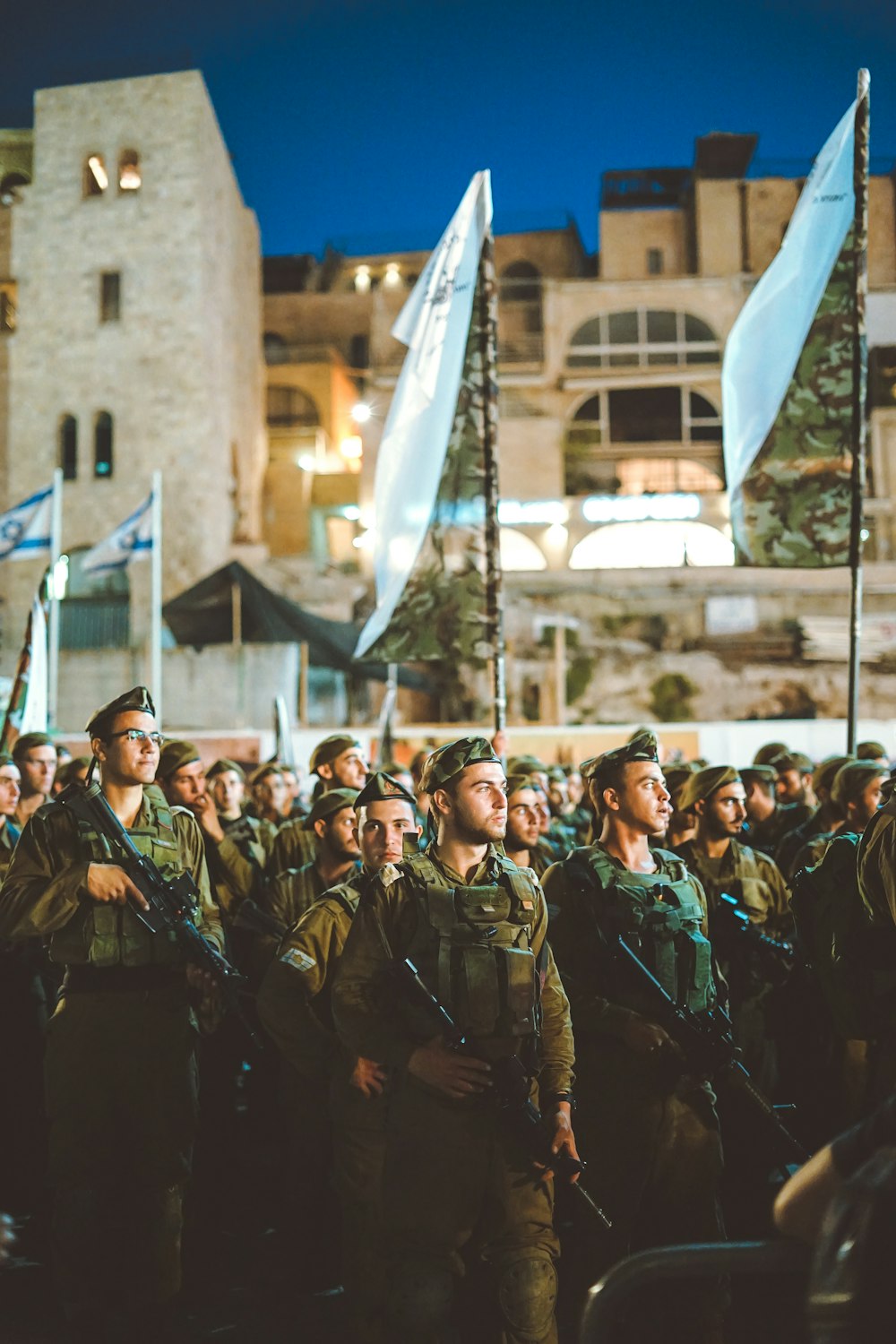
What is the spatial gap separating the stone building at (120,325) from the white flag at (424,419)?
27756 millimetres

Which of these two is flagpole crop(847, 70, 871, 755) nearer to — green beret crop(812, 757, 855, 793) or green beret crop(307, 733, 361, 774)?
green beret crop(812, 757, 855, 793)

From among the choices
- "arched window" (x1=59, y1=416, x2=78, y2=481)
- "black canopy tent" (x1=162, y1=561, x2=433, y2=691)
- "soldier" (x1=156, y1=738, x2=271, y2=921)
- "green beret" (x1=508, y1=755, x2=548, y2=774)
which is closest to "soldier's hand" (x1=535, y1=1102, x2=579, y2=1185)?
"soldier" (x1=156, y1=738, x2=271, y2=921)

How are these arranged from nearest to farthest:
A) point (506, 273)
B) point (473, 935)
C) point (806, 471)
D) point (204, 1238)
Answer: point (473, 935) → point (204, 1238) → point (806, 471) → point (506, 273)

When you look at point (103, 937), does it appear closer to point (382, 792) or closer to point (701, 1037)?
point (382, 792)

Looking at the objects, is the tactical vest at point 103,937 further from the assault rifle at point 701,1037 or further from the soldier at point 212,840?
the soldier at point 212,840

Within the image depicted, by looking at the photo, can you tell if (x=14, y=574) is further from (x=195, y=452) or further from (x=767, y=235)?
(x=767, y=235)

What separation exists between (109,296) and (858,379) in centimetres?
3298

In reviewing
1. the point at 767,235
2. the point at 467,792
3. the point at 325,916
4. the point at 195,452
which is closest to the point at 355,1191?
the point at 325,916

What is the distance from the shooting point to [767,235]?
38.8 m

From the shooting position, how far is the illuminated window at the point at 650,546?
35562 millimetres

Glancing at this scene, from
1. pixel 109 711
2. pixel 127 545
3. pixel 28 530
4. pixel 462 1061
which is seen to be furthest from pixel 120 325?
pixel 462 1061

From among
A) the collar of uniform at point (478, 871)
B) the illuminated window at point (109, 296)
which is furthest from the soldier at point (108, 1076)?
the illuminated window at point (109, 296)

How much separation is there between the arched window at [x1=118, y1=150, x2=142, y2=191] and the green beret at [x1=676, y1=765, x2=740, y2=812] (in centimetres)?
3609

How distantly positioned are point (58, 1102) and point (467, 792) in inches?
74.8
